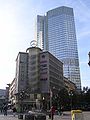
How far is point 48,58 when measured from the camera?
9881cm

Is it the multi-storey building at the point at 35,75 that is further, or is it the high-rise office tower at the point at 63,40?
the high-rise office tower at the point at 63,40

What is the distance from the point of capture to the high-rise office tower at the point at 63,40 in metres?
182

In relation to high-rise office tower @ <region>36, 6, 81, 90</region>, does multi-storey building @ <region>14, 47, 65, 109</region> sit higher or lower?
lower

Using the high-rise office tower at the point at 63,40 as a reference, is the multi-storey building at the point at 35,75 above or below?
below

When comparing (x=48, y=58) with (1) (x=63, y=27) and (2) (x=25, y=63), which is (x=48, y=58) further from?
(1) (x=63, y=27)

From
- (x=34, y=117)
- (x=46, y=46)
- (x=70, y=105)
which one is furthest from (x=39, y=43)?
(x=34, y=117)

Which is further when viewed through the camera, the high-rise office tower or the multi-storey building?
the high-rise office tower

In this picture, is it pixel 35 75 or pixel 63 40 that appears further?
pixel 63 40

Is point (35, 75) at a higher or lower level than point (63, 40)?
lower

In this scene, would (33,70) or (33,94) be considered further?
(33,70)

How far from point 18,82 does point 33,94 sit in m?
11.0

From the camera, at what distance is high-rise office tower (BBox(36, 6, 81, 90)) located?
182 m

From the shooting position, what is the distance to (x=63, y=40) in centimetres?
18350

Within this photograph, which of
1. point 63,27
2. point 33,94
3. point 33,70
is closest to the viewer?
point 33,94
